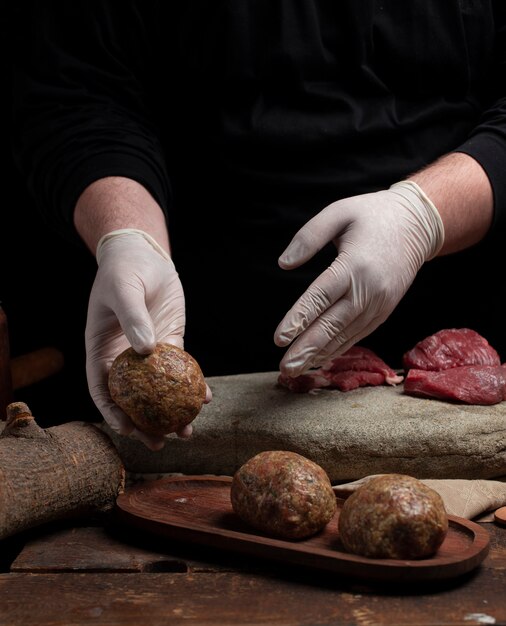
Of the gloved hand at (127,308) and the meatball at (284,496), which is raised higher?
the gloved hand at (127,308)

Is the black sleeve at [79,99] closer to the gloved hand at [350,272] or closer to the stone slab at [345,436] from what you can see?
the gloved hand at [350,272]

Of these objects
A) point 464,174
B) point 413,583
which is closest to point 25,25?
point 464,174

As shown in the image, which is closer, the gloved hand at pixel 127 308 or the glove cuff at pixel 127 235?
the gloved hand at pixel 127 308

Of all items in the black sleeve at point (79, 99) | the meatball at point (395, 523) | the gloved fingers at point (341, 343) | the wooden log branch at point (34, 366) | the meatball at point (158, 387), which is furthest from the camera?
the wooden log branch at point (34, 366)

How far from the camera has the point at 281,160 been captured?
319cm

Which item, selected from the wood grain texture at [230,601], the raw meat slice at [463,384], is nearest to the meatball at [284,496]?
the wood grain texture at [230,601]

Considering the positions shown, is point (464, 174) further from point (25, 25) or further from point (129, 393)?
point (25, 25)

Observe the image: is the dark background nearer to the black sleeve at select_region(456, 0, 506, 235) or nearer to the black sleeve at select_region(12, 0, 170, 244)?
the black sleeve at select_region(12, 0, 170, 244)

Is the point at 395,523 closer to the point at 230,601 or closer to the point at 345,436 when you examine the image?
the point at 230,601

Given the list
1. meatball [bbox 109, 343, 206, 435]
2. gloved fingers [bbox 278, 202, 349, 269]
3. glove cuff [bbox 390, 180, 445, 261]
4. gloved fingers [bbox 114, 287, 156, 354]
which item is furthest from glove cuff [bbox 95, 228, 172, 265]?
glove cuff [bbox 390, 180, 445, 261]

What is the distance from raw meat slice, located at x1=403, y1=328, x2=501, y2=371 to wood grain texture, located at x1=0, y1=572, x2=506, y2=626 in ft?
3.80

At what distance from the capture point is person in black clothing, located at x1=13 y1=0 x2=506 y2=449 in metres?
2.99

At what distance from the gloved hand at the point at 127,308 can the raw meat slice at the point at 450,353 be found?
0.91 m

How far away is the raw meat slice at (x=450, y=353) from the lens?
2.94 metres
